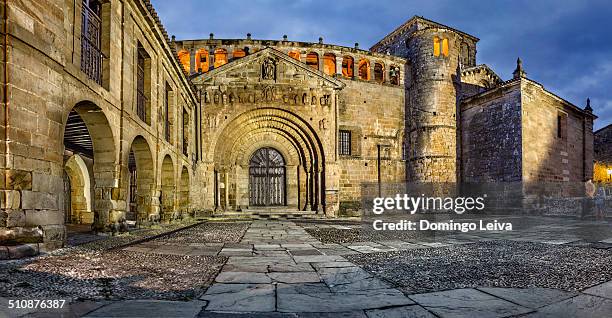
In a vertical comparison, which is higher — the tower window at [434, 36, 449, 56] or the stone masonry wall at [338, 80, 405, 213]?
the tower window at [434, 36, 449, 56]

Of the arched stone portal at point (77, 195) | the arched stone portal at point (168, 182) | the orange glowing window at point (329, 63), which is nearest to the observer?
the arched stone portal at point (168, 182)

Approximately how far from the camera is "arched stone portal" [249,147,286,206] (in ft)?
63.3

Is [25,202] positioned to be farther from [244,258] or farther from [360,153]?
[360,153]

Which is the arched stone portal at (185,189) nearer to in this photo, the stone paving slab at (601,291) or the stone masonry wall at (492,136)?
the stone paving slab at (601,291)

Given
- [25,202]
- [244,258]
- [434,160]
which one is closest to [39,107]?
[25,202]

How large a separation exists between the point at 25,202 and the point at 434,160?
19904 millimetres

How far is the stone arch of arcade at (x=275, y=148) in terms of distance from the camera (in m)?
18.1

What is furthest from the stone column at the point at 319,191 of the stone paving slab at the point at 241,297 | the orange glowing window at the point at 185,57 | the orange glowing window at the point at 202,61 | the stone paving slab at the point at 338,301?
the stone paving slab at the point at 338,301

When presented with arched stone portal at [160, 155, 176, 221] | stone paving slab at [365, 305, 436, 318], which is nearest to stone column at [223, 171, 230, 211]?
arched stone portal at [160, 155, 176, 221]

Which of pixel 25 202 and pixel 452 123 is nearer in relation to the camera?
pixel 25 202

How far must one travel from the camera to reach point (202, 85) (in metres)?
17.7

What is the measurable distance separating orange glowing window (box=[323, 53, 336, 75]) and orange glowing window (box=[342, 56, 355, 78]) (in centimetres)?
71

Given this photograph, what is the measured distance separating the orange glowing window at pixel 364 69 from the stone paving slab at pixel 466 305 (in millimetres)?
20207

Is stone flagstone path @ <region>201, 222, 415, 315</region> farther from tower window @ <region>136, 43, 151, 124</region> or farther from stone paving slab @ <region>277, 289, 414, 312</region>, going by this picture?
tower window @ <region>136, 43, 151, 124</region>
